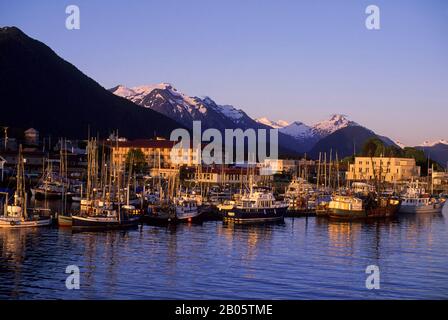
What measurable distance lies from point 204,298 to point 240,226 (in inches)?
792

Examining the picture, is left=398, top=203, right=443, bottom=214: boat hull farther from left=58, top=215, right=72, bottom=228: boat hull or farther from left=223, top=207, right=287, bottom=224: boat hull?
left=58, top=215, right=72, bottom=228: boat hull

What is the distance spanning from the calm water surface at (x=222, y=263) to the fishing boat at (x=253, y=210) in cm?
203

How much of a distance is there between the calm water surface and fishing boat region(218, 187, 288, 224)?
2.03 meters

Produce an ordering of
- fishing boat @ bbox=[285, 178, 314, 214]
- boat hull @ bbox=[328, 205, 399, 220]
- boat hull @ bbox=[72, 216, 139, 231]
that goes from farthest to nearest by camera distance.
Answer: fishing boat @ bbox=[285, 178, 314, 214] < boat hull @ bbox=[328, 205, 399, 220] < boat hull @ bbox=[72, 216, 139, 231]

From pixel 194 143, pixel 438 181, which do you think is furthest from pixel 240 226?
pixel 438 181

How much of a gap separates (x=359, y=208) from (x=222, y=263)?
23.7m

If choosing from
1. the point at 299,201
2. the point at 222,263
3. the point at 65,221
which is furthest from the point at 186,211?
the point at 299,201

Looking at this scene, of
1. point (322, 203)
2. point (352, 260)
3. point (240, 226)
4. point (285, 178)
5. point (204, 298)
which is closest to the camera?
point (204, 298)

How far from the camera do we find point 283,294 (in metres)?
20.5

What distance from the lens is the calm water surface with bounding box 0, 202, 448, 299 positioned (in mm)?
20922

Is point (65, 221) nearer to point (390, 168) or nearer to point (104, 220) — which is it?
point (104, 220)

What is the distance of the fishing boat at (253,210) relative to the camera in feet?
136

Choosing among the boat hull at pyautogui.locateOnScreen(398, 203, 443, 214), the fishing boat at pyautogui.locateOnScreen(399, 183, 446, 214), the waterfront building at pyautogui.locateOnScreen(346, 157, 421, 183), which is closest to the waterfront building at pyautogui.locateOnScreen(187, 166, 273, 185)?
the fishing boat at pyautogui.locateOnScreen(399, 183, 446, 214)

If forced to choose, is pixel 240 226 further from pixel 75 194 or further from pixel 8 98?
pixel 8 98
